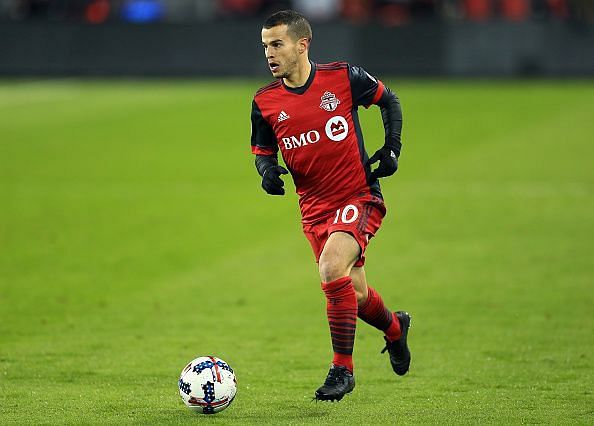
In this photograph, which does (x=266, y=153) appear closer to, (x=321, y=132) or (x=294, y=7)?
(x=321, y=132)

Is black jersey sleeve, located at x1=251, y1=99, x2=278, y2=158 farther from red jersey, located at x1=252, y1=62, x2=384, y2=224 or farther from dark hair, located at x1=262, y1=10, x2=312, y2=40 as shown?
dark hair, located at x1=262, y1=10, x2=312, y2=40

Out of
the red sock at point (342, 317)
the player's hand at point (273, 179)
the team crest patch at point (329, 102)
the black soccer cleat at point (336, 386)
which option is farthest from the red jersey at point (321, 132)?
the black soccer cleat at point (336, 386)

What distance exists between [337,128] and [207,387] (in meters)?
1.87

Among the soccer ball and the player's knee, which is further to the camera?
the player's knee

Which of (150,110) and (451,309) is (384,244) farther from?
(150,110)

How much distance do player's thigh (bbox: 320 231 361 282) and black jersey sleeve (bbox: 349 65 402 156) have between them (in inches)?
29.9

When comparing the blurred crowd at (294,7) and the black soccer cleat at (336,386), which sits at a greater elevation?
the black soccer cleat at (336,386)

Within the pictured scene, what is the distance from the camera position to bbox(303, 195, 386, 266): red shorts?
25.4 feet

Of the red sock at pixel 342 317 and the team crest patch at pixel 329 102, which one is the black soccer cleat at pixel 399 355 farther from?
the team crest patch at pixel 329 102

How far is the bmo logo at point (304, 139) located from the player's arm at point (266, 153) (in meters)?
0.18

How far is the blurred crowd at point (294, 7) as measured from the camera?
112 ft

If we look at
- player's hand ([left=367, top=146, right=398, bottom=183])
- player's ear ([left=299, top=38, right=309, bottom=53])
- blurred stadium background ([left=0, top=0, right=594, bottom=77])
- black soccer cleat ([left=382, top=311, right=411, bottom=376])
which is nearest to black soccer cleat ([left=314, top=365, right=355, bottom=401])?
black soccer cleat ([left=382, top=311, right=411, bottom=376])

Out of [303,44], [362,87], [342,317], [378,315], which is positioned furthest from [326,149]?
[378,315]

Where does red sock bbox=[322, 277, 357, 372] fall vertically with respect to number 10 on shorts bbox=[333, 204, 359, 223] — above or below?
below
